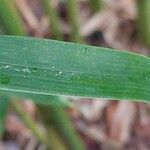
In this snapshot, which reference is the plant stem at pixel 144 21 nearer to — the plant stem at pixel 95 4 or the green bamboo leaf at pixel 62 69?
the plant stem at pixel 95 4

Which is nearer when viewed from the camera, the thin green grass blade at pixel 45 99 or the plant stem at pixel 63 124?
the thin green grass blade at pixel 45 99

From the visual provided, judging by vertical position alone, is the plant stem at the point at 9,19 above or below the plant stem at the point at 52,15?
below

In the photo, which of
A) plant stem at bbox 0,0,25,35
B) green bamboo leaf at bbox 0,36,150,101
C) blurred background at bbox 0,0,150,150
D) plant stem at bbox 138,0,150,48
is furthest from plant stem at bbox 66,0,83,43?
green bamboo leaf at bbox 0,36,150,101

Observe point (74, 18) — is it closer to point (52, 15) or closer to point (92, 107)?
point (52, 15)

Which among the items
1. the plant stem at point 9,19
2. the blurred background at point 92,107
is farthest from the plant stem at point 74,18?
the plant stem at point 9,19

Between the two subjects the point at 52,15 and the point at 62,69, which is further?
the point at 52,15

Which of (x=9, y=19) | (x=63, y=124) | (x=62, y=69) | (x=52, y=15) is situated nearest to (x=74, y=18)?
(x=52, y=15)
